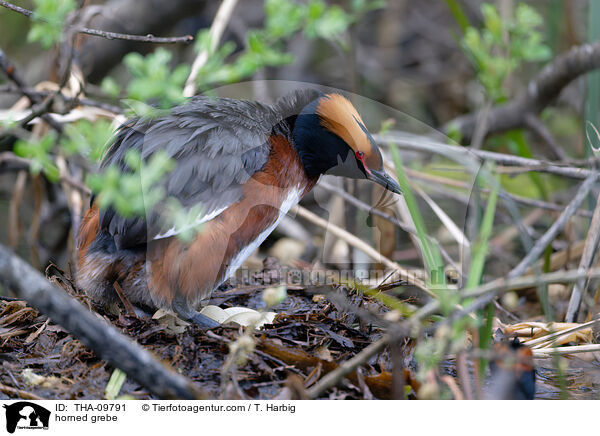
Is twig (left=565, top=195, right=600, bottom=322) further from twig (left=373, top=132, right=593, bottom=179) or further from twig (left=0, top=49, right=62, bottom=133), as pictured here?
twig (left=0, top=49, right=62, bottom=133)

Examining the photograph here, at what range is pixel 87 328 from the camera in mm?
1931

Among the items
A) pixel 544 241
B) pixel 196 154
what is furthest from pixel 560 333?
pixel 196 154

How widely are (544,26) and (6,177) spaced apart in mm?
6323

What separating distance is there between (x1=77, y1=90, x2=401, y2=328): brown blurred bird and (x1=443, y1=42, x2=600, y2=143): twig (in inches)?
73.9

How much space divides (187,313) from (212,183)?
60 cm

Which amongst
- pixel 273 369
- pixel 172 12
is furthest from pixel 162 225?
pixel 172 12

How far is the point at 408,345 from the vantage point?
110 inches

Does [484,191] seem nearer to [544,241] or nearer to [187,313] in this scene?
[544,241]

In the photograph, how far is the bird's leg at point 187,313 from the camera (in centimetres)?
302

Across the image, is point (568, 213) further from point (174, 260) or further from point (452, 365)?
point (174, 260)

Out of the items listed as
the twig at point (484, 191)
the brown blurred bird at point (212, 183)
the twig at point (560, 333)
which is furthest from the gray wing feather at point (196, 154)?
the twig at point (484, 191)
